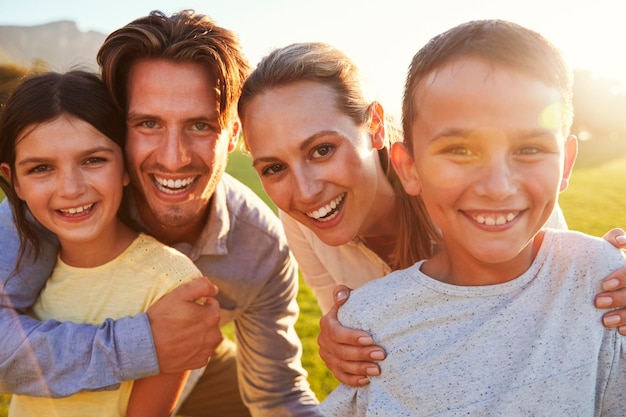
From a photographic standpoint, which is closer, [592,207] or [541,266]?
[541,266]

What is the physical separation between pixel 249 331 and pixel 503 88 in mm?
2572

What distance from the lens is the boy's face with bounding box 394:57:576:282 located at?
6.61 ft

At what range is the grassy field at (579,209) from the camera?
5328 millimetres

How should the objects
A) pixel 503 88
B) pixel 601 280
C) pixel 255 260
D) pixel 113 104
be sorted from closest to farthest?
pixel 503 88
pixel 601 280
pixel 113 104
pixel 255 260

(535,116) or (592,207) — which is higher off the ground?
(535,116)

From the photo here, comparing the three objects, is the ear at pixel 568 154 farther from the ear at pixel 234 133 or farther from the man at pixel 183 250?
the ear at pixel 234 133

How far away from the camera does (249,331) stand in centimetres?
411

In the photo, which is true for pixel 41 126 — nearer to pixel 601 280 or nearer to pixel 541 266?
pixel 541 266

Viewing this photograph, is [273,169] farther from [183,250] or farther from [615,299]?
[615,299]

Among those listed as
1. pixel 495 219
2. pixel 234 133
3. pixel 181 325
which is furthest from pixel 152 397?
pixel 495 219

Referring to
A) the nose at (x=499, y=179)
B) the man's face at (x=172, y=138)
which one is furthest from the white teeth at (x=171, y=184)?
the nose at (x=499, y=179)

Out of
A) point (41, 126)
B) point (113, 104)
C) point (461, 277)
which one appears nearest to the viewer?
point (461, 277)

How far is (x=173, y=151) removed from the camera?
3.28m

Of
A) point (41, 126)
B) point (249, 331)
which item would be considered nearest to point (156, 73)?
point (41, 126)
